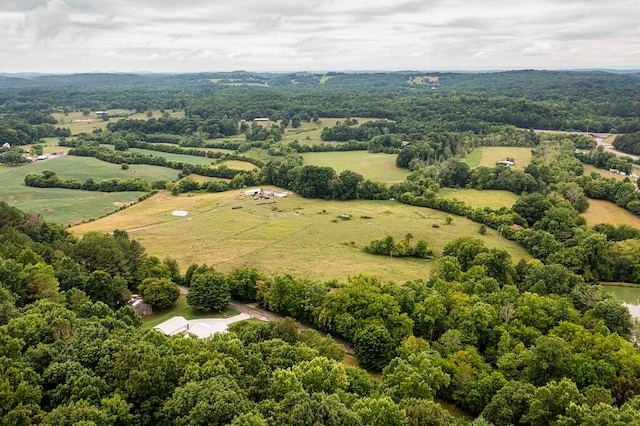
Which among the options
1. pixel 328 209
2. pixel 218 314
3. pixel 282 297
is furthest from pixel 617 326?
pixel 328 209

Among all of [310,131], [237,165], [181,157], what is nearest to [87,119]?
[181,157]

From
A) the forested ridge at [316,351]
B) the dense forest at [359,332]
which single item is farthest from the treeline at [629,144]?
the forested ridge at [316,351]

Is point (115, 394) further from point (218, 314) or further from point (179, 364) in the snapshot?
point (218, 314)

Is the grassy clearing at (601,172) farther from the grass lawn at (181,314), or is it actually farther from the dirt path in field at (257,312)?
the grass lawn at (181,314)

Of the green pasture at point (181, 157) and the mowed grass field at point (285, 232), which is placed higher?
the green pasture at point (181, 157)

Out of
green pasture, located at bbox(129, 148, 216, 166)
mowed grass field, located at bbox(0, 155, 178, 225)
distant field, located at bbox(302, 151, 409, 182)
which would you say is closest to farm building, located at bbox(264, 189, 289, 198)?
distant field, located at bbox(302, 151, 409, 182)

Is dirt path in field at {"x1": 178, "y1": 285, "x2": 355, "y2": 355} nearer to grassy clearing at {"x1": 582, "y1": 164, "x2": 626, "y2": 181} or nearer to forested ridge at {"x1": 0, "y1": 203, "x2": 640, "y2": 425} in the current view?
forested ridge at {"x1": 0, "y1": 203, "x2": 640, "y2": 425}
